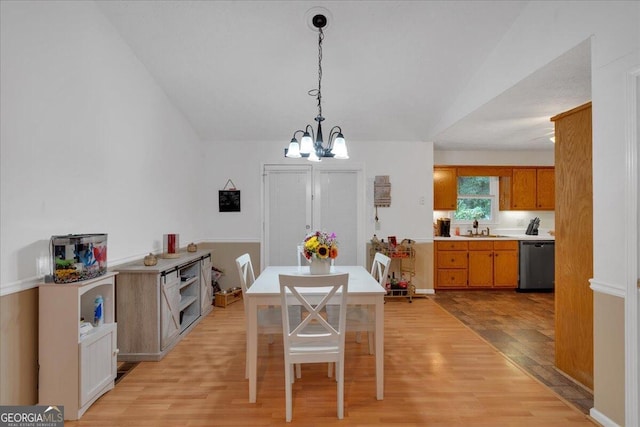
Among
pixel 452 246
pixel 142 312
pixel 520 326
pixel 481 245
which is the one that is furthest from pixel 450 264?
pixel 142 312

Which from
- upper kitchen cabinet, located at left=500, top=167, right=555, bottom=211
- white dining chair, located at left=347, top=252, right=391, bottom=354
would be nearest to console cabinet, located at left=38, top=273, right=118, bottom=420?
white dining chair, located at left=347, top=252, right=391, bottom=354

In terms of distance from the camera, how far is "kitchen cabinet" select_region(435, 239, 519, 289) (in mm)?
5191

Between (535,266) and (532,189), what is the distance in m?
1.39

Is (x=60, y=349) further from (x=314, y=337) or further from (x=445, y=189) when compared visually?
(x=445, y=189)

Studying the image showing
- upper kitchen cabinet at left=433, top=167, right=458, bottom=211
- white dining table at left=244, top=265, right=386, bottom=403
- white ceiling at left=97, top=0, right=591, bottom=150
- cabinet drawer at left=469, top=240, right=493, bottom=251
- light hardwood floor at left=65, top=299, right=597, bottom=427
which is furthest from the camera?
upper kitchen cabinet at left=433, top=167, right=458, bottom=211

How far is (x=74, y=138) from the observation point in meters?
2.41

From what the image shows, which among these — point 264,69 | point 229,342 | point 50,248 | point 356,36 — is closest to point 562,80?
point 356,36

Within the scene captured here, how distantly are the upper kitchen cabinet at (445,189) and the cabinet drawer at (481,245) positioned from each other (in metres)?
0.69

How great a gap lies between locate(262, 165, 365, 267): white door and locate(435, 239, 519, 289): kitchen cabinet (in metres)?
1.39

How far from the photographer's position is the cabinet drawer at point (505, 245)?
519 centimetres

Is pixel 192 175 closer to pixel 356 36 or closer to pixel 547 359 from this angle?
pixel 356 36

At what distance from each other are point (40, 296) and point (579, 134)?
3933 millimetres
